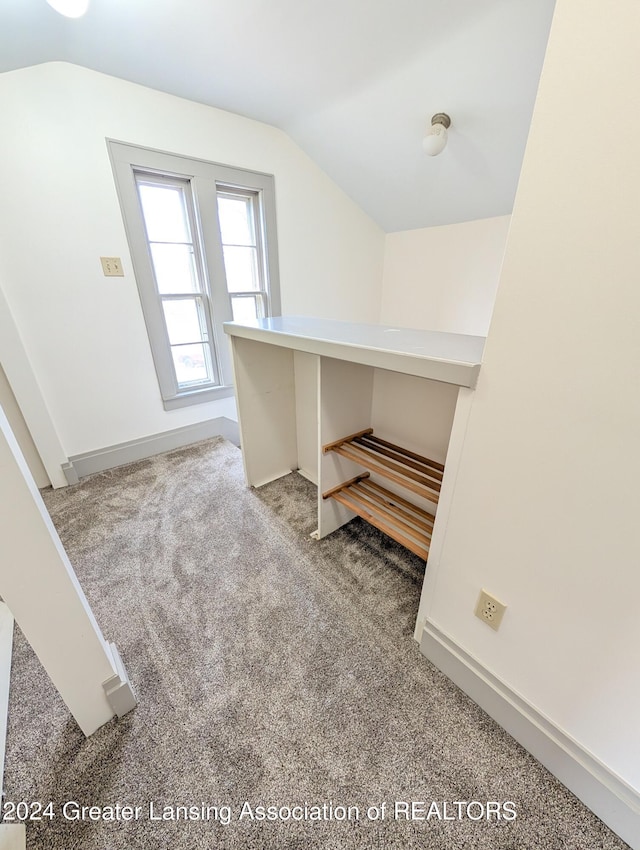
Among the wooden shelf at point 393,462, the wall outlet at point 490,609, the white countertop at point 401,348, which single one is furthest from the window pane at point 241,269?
the wall outlet at point 490,609

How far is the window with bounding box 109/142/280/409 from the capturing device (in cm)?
192

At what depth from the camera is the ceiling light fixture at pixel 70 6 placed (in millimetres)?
1089

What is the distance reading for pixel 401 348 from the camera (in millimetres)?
867

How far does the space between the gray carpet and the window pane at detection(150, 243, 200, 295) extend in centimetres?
177

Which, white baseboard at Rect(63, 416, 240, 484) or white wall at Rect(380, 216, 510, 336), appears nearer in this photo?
white baseboard at Rect(63, 416, 240, 484)

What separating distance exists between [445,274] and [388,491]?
2.45 metres

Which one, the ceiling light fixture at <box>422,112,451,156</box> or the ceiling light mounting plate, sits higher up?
the ceiling light mounting plate

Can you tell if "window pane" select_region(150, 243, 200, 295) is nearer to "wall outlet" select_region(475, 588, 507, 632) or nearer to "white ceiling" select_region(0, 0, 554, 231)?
"white ceiling" select_region(0, 0, 554, 231)

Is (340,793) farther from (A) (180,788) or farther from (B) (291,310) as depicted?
(B) (291,310)

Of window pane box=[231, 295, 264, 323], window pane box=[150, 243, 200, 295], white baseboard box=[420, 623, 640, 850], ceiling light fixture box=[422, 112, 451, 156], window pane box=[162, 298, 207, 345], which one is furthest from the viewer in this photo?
window pane box=[231, 295, 264, 323]

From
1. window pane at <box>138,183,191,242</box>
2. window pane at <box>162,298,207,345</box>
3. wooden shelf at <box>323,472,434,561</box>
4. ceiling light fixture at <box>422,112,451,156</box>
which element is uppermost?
ceiling light fixture at <box>422,112,451,156</box>

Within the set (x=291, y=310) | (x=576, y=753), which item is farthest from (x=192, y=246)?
(x=576, y=753)

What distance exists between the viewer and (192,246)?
2189mm

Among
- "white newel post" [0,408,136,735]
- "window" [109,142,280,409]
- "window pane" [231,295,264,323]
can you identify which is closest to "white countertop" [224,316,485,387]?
"white newel post" [0,408,136,735]
